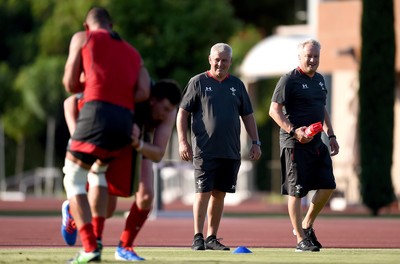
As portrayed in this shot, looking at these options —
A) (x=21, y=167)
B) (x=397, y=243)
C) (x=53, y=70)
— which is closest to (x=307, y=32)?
(x=53, y=70)

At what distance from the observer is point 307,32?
40.9m

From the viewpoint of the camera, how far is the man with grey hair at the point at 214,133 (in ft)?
49.4

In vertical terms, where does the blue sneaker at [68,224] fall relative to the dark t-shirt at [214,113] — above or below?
below

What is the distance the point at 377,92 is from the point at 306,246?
15.3 meters

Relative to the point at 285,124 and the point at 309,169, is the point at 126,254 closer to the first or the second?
the point at 285,124

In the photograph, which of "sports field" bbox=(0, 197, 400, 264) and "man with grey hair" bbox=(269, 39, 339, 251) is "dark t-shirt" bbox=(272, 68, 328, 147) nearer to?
"man with grey hair" bbox=(269, 39, 339, 251)

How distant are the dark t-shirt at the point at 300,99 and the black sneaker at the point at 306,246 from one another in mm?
1069

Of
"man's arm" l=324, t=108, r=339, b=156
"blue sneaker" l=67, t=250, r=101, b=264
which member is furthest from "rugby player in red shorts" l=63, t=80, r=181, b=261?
"man's arm" l=324, t=108, r=339, b=156

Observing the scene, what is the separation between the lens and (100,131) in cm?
1134

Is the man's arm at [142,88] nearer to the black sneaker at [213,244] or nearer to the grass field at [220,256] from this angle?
the grass field at [220,256]

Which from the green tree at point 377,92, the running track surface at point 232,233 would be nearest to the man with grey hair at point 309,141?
the running track surface at point 232,233

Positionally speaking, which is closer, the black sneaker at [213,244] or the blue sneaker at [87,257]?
the blue sneaker at [87,257]

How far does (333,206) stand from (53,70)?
18036 millimetres

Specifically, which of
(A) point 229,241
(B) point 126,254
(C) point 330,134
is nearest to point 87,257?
(B) point 126,254
